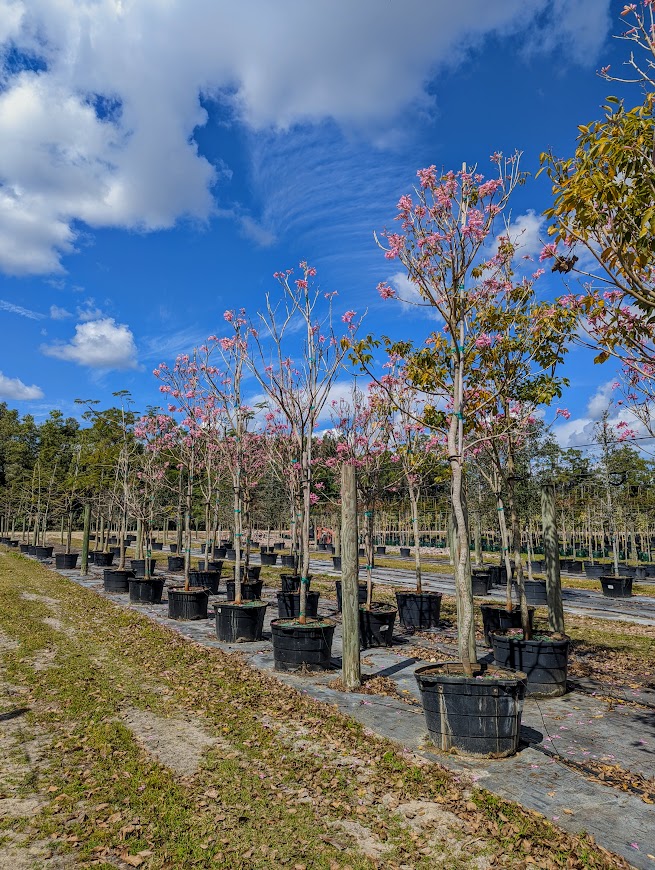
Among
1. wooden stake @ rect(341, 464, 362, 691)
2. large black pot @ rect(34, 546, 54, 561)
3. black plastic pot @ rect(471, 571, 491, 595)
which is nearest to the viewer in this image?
wooden stake @ rect(341, 464, 362, 691)

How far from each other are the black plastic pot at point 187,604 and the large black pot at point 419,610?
14.0 feet

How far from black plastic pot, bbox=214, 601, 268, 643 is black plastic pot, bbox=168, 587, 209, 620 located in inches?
93.9

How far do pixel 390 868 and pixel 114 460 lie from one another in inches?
808

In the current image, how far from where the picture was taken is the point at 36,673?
6945mm

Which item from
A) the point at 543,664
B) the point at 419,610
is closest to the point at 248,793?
the point at 543,664

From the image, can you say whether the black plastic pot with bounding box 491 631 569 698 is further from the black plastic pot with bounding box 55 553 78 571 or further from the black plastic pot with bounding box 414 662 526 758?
the black plastic pot with bounding box 55 553 78 571

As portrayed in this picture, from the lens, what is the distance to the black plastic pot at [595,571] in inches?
928

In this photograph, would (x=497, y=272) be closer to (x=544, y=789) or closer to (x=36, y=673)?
(x=544, y=789)

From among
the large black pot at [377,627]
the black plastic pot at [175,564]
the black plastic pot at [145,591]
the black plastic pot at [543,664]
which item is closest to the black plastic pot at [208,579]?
the black plastic pot at [145,591]

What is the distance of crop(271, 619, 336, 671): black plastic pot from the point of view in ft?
24.1

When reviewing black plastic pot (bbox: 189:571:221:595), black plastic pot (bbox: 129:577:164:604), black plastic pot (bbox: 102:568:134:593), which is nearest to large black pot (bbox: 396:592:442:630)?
black plastic pot (bbox: 189:571:221:595)

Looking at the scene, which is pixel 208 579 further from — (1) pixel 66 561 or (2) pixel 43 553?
(2) pixel 43 553

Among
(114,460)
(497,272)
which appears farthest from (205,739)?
(114,460)

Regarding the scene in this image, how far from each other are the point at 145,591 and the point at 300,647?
800 cm
